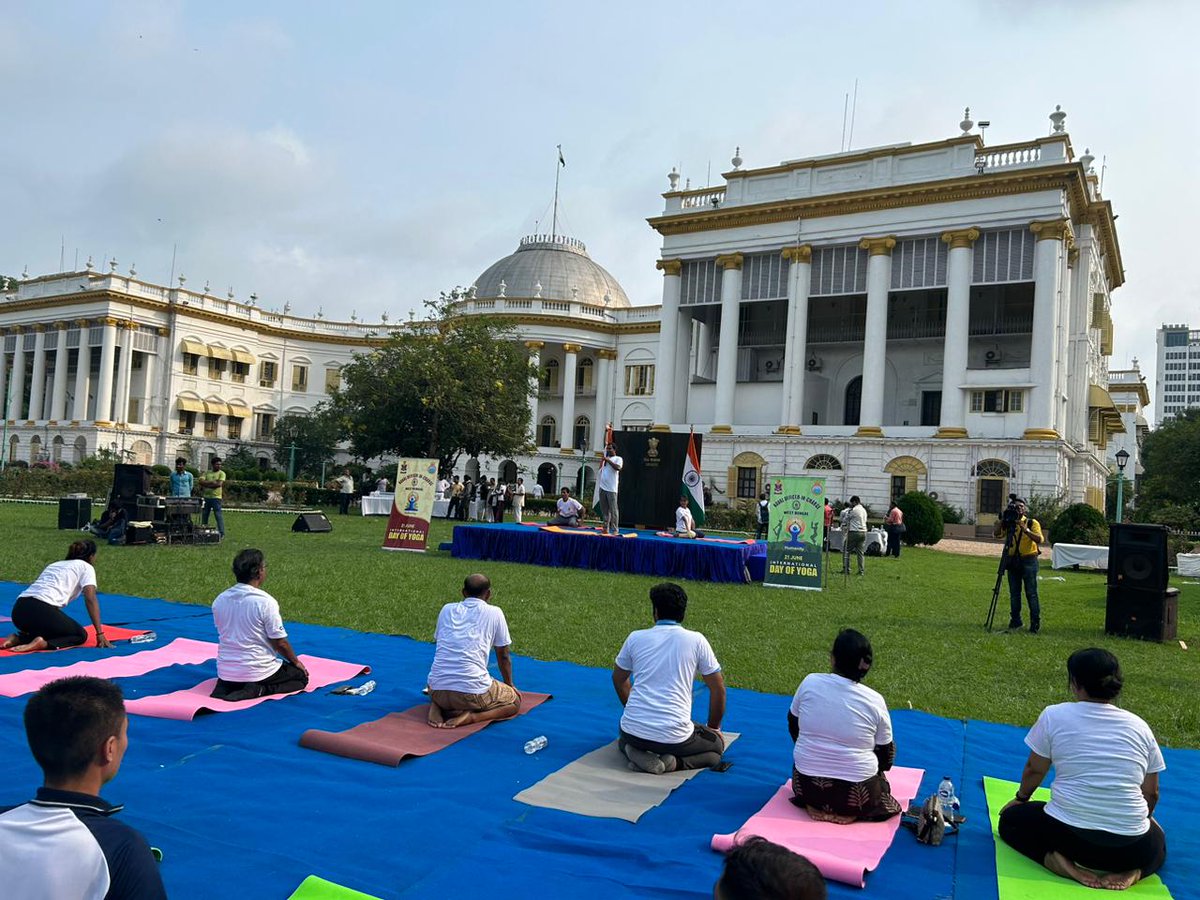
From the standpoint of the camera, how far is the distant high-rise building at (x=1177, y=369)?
17788 centimetres

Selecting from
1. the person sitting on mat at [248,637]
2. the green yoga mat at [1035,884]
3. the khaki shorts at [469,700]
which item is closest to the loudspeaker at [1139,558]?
the green yoga mat at [1035,884]

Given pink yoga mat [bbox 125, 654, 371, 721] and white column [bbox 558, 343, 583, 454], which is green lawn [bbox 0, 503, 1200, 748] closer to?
pink yoga mat [bbox 125, 654, 371, 721]

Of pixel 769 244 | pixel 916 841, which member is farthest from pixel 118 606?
pixel 769 244

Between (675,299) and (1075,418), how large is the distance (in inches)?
732

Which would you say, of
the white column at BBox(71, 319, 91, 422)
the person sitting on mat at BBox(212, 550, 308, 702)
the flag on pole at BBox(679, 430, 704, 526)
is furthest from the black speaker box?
the white column at BBox(71, 319, 91, 422)

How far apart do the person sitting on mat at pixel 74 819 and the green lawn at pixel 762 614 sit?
5.34m

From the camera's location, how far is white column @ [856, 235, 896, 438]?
126ft

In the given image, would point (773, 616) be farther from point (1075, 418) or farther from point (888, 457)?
point (1075, 418)

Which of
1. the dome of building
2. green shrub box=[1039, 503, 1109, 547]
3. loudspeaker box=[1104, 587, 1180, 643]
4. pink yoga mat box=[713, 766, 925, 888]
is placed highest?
the dome of building

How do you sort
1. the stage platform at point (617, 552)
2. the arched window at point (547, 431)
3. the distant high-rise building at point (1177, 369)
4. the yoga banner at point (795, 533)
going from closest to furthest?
1. the yoga banner at point (795, 533)
2. the stage platform at point (617, 552)
3. the arched window at point (547, 431)
4. the distant high-rise building at point (1177, 369)

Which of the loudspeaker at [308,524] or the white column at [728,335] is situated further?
the white column at [728,335]

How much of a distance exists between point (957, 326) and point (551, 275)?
109 ft

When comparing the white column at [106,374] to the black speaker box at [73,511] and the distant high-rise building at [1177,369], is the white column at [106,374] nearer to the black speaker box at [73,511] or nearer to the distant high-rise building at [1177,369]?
the black speaker box at [73,511]

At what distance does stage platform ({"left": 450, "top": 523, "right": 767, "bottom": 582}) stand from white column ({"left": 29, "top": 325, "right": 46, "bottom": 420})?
52.3m
